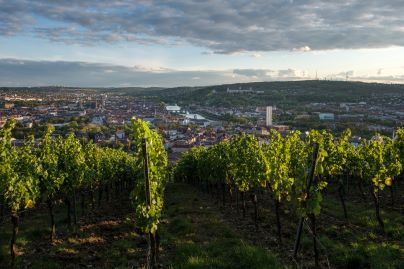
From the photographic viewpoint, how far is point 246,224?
22.4 metres

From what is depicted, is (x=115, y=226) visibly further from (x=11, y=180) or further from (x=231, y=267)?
(x=231, y=267)

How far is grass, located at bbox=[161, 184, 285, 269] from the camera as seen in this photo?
1236 cm

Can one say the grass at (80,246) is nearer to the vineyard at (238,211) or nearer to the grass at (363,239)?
the vineyard at (238,211)

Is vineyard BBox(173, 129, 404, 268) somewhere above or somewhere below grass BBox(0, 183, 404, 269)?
above

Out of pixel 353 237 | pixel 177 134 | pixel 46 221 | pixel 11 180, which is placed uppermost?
pixel 11 180

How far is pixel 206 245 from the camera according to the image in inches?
647

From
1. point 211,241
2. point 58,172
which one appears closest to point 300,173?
point 211,241

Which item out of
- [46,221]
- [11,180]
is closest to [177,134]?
[46,221]

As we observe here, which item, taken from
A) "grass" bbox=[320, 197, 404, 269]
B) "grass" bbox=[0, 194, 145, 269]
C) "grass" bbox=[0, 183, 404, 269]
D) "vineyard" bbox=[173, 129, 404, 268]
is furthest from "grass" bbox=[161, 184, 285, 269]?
"grass" bbox=[320, 197, 404, 269]

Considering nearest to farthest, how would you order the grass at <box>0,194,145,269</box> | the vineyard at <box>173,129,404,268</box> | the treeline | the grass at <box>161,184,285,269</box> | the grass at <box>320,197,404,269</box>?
the treeline, the grass at <box>161,184,285,269</box>, the vineyard at <box>173,129,404,268</box>, the grass at <box>320,197,404,269</box>, the grass at <box>0,194,145,269</box>

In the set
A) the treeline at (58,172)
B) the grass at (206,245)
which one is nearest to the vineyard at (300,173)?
the grass at (206,245)

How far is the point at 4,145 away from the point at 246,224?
1389cm

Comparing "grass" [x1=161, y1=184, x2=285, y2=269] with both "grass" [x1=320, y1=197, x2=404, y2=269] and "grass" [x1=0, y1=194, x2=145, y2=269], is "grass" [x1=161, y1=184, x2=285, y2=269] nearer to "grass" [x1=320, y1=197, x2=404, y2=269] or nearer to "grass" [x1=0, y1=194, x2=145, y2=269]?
"grass" [x1=0, y1=194, x2=145, y2=269]

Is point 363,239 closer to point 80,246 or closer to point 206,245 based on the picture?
point 206,245
